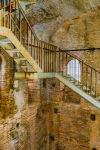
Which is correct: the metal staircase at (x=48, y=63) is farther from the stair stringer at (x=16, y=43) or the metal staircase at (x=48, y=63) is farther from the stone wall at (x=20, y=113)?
the stone wall at (x=20, y=113)

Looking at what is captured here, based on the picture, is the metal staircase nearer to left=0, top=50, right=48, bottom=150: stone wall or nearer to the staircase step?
the staircase step

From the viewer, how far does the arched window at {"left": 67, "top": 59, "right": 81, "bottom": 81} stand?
9547 mm

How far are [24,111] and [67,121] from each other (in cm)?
240

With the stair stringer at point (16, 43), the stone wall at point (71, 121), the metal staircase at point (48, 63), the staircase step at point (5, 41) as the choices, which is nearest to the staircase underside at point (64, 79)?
the metal staircase at point (48, 63)

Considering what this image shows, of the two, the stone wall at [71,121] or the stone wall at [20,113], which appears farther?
the stone wall at [71,121]

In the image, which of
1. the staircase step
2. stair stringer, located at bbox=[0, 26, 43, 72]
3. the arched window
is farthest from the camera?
the arched window

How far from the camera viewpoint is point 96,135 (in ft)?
28.9

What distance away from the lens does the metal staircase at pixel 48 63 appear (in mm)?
6659

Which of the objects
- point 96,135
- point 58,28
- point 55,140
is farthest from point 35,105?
point 58,28

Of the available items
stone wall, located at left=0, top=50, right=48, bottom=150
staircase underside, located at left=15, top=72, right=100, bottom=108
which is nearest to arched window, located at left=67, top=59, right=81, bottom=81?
staircase underside, located at left=15, top=72, right=100, bottom=108

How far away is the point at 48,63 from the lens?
9.19 metres

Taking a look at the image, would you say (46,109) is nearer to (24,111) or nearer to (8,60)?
(24,111)

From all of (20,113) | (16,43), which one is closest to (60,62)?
(20,113)

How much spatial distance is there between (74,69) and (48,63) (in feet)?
4.39
